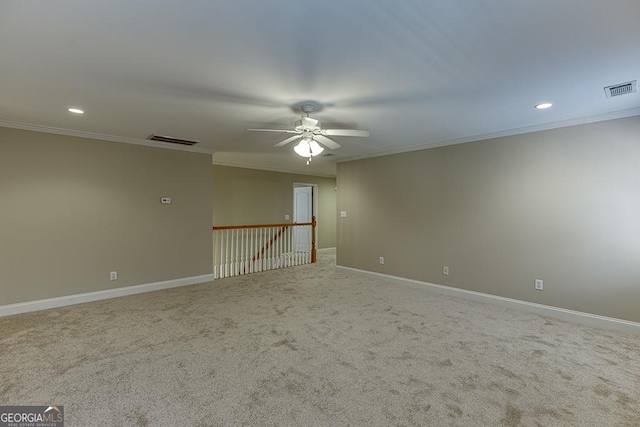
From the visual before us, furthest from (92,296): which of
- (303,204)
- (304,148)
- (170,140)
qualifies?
(303,204)

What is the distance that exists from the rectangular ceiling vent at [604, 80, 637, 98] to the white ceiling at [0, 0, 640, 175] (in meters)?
0.08

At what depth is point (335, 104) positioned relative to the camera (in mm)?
2953

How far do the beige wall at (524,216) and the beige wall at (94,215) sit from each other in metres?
3.45

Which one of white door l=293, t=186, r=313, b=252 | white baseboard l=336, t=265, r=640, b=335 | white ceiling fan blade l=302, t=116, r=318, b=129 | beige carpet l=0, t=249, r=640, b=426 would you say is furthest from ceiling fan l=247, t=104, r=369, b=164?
white door l=293, t=186, r=313, b=252

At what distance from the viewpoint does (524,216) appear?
3.85 metres

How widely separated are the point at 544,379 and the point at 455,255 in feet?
7.65

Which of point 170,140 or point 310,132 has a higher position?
point 170,140

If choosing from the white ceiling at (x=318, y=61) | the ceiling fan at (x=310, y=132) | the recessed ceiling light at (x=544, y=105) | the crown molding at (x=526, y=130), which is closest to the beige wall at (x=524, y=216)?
the crown molding at (x=526, y=130)

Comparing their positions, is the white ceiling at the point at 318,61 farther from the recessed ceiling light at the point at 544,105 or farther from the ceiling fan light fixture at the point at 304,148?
the ceiling fan light fixture at the point at 304,148

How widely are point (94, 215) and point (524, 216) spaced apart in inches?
240

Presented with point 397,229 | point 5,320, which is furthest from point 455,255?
point 5,320

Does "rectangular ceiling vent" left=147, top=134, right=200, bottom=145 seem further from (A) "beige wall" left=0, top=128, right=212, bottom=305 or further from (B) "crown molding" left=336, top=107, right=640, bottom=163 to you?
(B) "crown molding" left=336, top=107, right=640, bottom=163

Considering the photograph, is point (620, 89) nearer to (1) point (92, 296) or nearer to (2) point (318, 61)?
(2) point (318, 61)

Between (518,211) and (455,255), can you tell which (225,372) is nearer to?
(455,255)
